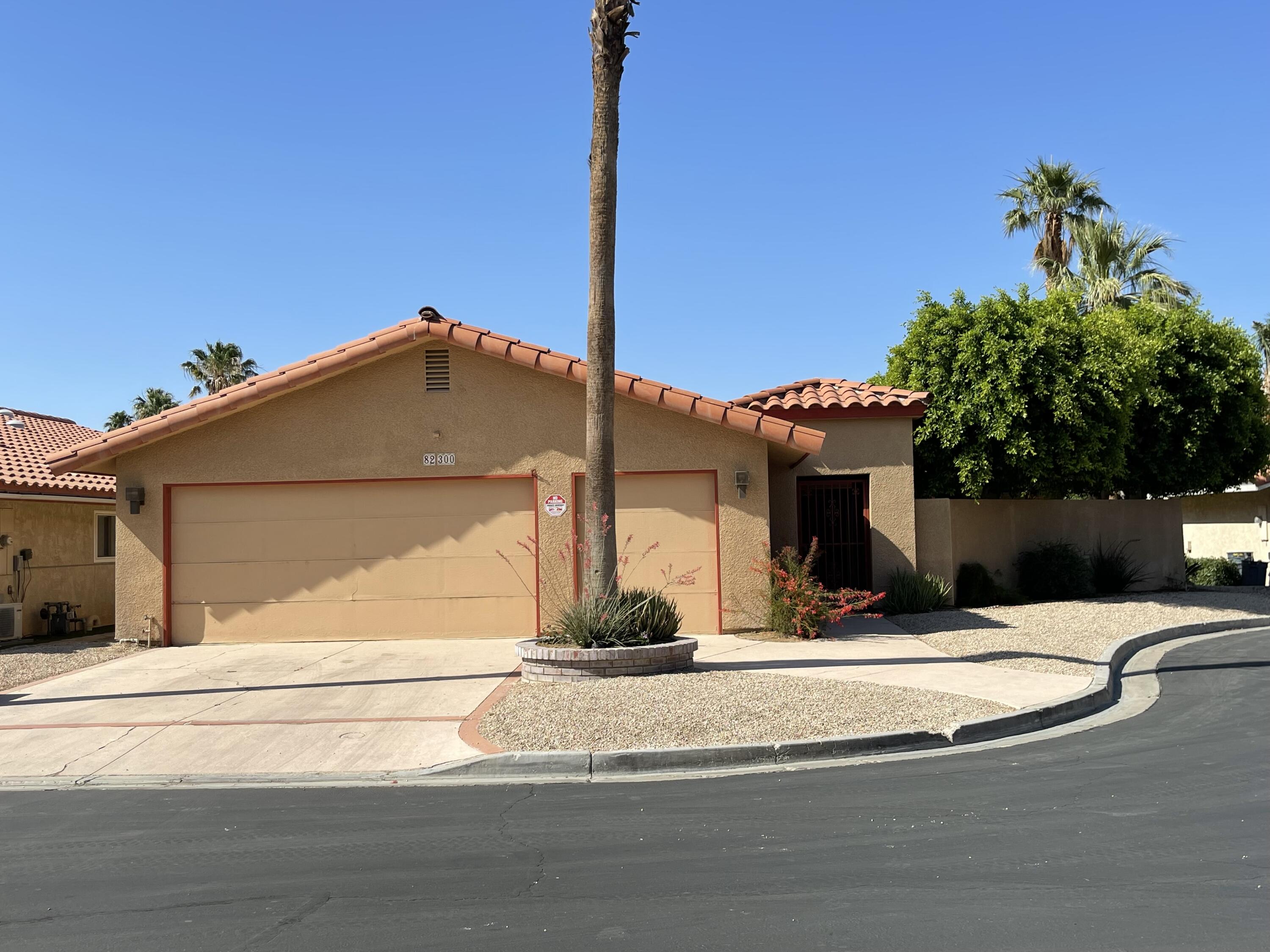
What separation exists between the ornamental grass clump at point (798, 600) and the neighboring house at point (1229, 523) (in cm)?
1719

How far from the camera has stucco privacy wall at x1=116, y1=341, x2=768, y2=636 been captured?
14672 millimetres

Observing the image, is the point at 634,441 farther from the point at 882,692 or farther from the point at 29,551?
the point at 29,551

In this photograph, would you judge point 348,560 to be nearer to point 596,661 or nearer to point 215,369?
point 596,661

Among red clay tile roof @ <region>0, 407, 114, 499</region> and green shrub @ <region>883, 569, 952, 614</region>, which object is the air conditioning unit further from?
green shrub @ <region>883, 569, 952, 614</region>

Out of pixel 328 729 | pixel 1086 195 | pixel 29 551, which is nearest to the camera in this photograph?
pixel 328 729

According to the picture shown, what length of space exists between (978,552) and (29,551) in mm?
16994

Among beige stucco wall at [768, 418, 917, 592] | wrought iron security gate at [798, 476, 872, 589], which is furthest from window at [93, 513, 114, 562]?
wrought iron security gate at [798, 476, 872, 589]

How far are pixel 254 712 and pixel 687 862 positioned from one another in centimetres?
603

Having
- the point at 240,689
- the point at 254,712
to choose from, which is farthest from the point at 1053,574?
the point at 254,712

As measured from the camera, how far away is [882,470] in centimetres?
1734

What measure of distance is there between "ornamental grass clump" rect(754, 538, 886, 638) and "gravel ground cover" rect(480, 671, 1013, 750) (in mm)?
3394

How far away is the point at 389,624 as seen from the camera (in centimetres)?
1492

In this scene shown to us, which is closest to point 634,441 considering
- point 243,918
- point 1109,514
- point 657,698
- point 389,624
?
point 389,624

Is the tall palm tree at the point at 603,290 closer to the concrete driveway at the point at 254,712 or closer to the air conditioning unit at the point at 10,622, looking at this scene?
the concrete driveway at the point at 254,712
